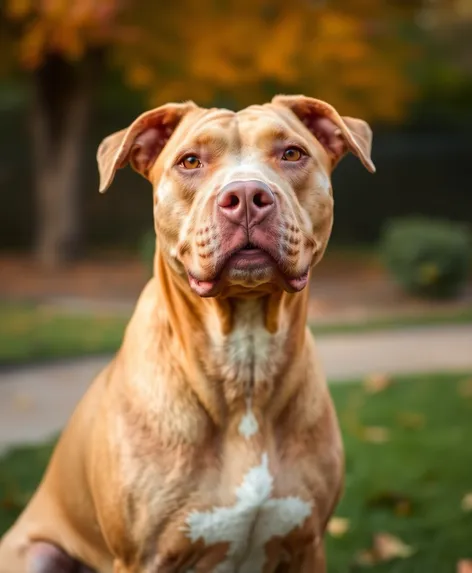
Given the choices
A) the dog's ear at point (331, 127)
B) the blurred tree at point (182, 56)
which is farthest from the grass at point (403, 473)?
the blurred tree at point (182, 56)

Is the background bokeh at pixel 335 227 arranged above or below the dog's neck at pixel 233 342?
below

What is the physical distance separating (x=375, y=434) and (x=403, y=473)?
65 cm

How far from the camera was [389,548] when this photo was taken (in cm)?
387

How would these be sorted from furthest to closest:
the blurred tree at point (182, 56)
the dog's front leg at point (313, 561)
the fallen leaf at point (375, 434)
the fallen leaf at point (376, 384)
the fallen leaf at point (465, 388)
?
the blurred tree at point (182, 56)
the fallen leaf at point (376, 384)
the fallen leaf at point (465, 388)
the fallen leaf at point (375, 434)
the dog's front leg at point (313, 561)

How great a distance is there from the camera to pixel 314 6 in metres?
11.2

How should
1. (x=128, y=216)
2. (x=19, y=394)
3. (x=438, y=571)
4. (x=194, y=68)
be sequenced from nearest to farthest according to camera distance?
1. (x=438, y=571)
2. (x=19, y=394)
3. (x=194, y=68)
4. (x=128, y=216)

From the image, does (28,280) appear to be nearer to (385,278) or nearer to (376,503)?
(385,278)

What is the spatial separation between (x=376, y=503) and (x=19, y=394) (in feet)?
9.22

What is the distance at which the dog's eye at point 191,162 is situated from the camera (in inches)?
99.3

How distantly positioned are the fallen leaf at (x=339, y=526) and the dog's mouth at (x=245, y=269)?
77.9 inches

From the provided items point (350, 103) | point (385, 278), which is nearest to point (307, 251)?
point (350, 103)

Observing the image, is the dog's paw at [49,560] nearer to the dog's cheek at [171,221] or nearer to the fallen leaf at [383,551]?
the dog's cheek at [171,221]

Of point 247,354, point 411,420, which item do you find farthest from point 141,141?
point 411,420

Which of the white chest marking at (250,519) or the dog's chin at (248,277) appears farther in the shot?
the white chest marking at (250,519)
